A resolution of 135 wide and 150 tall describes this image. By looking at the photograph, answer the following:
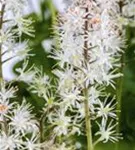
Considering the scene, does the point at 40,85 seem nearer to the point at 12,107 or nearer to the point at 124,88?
the point at 12,107

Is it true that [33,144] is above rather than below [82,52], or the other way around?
below

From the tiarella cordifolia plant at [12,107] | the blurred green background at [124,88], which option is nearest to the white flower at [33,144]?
the tiarella cordifolia plant at [12,107]

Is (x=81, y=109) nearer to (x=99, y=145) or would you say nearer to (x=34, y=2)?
(x=99, y=145)

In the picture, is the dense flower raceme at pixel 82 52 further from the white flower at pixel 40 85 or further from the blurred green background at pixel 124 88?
the blurred green background at pixel 124 88

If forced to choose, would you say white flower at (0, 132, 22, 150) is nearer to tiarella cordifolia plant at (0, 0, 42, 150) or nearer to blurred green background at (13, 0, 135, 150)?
tiarella cordifolia plant at (0, 0, 42, 150)

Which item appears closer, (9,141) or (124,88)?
(9,141)

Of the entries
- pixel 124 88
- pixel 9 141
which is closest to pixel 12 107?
pixel 9 141

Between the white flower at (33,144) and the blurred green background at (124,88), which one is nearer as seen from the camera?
the white flower at (33,144)

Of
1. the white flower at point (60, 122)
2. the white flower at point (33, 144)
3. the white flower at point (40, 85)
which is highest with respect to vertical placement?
the white flower at point (40, 85)
